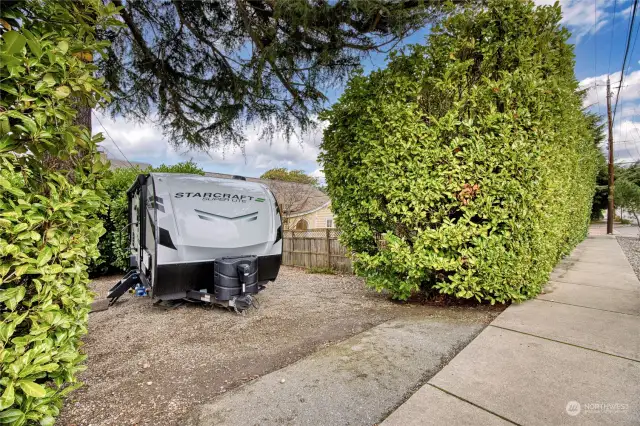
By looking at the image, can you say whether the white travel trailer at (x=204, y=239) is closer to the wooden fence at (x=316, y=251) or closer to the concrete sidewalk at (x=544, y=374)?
the concrete sidewalk at (x=544, y=374)

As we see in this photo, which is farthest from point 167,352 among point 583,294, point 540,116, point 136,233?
point 583,294

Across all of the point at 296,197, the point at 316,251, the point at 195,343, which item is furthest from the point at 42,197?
the point at 296,197

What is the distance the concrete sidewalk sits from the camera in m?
1.80

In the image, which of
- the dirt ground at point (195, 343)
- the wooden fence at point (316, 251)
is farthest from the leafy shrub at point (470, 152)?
the wooden fence at point (316, 251)

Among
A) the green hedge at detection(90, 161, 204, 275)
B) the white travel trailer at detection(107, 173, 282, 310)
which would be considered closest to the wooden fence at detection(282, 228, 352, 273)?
the white travel trailer at detection(107, 173, 282, 310)

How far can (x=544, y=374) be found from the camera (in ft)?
7.25

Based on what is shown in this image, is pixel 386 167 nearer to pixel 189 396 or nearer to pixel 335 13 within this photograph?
pixel 335 13

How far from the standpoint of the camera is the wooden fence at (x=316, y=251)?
7973 millimetres

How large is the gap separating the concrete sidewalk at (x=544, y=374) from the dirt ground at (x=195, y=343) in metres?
0.66

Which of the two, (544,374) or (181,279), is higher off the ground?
(181,279)

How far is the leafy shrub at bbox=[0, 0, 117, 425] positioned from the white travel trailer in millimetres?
2214

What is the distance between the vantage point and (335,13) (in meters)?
3.71

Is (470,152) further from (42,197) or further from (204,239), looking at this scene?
(42,197)

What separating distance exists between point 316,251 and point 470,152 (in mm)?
5670
